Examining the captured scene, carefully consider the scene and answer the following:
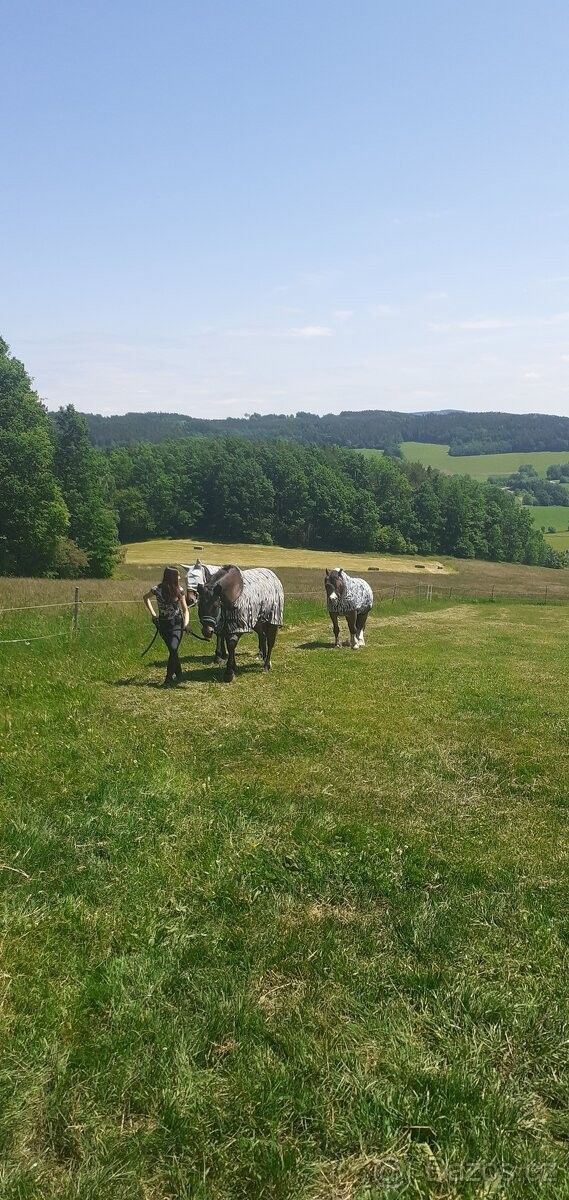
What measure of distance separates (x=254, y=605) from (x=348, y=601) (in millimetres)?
5568

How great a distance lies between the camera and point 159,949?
538cm

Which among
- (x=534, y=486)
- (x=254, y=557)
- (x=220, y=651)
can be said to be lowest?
(x=254, y=557)

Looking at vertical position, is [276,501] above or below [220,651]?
above

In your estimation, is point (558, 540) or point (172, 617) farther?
point (558, 540)

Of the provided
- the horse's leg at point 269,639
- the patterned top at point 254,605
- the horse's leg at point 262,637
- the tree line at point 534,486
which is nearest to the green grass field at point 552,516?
the tree line at point 534,486

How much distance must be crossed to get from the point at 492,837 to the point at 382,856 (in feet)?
4.51

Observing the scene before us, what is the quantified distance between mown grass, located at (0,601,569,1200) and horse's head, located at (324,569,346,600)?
9478mm

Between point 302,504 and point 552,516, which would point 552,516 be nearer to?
point 552,516

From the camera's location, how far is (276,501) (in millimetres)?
96875

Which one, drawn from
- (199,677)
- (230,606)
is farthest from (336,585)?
(199,677)

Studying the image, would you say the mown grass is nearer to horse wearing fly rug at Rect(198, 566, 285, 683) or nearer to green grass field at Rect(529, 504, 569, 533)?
horse wearing fly rug at Rect(198, 566, 285, 683)

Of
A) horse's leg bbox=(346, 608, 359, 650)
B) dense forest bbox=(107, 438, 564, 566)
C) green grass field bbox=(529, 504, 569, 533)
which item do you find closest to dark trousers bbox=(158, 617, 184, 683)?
horse's leg bbox=(346, 608, 359, 650)

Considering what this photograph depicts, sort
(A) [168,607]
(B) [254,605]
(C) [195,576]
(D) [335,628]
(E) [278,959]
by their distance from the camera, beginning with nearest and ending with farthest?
(E) [278,959], (A) [168,607], (C) [195,576], (B) [254,605], (D) [335,628]

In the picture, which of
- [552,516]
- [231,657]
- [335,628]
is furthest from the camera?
[552,516]
